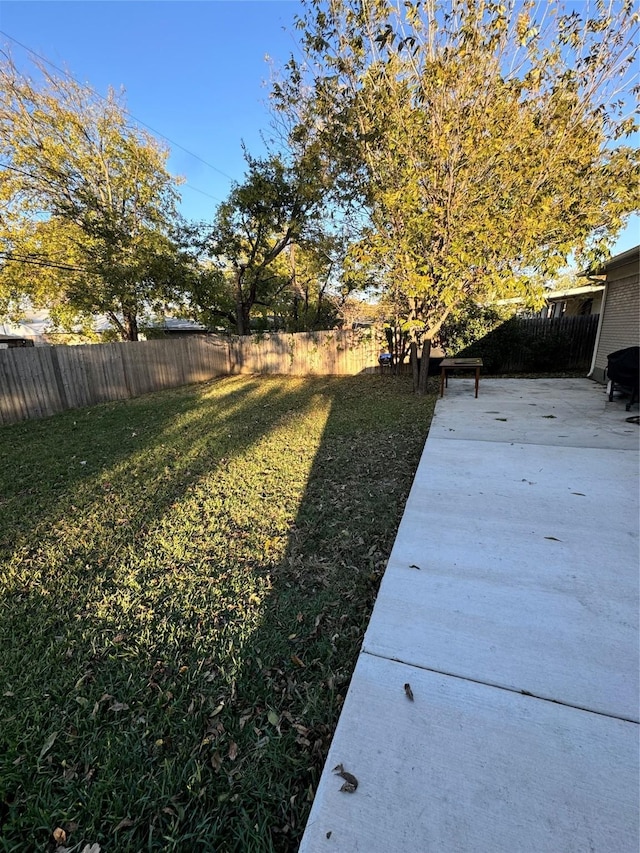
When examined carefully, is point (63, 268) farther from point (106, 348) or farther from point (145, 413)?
point (145, 413)

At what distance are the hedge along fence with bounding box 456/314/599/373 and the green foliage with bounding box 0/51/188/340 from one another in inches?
361

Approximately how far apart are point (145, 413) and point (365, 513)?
5.74 meters

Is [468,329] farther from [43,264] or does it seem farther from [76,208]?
[43,264]

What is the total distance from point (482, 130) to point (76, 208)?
1107 centimetres

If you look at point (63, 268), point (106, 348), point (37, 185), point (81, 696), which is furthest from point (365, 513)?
point (37, 185)

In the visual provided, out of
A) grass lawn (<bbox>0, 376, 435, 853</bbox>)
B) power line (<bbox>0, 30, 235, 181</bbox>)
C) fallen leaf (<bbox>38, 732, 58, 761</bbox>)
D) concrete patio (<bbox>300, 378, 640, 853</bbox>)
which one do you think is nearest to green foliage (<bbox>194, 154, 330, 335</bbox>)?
power line (<bbox>0, 30, 235, 181</bbox>)

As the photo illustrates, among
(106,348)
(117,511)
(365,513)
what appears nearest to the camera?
(365,513)

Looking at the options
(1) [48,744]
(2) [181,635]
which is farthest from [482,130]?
(1) [48,744]

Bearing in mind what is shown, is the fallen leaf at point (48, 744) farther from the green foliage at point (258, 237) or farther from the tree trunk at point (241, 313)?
the tree trunk at point (241, 313)

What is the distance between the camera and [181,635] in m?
1.92

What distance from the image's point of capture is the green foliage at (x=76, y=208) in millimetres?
10422

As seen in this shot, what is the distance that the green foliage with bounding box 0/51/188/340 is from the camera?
10.4 m

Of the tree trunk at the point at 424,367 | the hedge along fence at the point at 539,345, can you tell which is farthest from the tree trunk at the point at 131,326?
the hedge along fence at the point at 539,345

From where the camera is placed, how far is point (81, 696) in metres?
1.61
